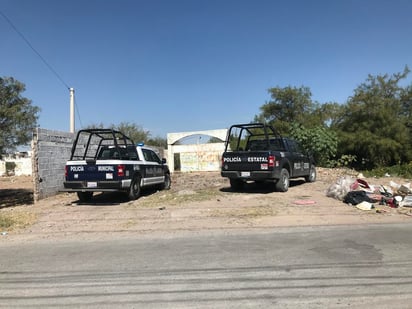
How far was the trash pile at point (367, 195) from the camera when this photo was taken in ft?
35.7

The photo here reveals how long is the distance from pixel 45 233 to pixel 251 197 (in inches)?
262

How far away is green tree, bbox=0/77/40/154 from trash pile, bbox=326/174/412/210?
11.7 meters

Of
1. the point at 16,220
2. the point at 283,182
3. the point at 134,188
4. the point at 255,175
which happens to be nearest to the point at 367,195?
the point at 283,182

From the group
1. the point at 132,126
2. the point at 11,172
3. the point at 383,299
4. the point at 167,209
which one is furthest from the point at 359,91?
the point at 11,172

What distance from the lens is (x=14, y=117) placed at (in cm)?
1430

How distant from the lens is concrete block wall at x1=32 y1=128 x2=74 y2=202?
13305 mm

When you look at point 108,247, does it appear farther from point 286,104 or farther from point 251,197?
point 286,104

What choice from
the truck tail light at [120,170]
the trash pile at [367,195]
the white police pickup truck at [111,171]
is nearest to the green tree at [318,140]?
the trash pile at [367,195]

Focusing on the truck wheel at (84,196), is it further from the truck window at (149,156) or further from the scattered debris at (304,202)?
the scattered debris at (304,202)

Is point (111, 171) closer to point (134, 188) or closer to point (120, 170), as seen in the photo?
point (120, 170)

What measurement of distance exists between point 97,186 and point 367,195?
331 inches

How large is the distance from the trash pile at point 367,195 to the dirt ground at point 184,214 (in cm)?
24

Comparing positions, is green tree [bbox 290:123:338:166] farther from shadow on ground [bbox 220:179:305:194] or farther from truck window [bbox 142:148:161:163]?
truck window [bbox 142:148:161:163]

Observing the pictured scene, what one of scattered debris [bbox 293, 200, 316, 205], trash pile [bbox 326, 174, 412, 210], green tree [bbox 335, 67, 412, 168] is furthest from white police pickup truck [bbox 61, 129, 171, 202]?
green tree [bbox 335, 67, 412, 168]
